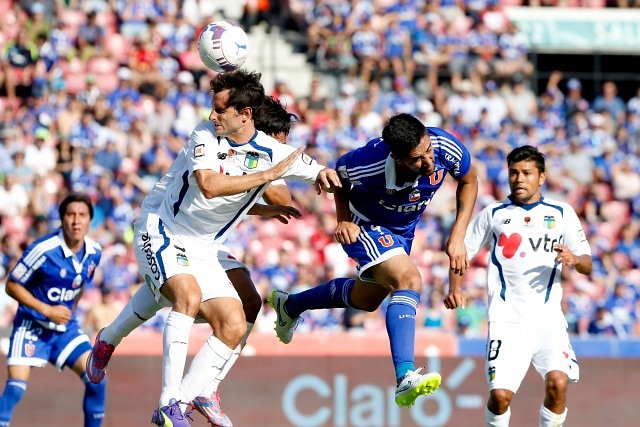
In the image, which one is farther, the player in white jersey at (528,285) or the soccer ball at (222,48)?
the player in white jersey at (528,285)

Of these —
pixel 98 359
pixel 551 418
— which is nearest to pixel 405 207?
pixel 551 418

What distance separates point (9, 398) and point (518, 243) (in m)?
5.05

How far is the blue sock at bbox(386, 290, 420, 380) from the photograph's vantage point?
9542 mm

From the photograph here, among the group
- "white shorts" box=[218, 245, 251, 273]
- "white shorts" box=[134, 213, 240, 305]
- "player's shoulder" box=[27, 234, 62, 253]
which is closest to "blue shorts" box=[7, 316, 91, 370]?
"player's shoulder" box=[27, 234, 62, 253]

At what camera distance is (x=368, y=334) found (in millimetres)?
16125

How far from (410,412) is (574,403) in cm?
216

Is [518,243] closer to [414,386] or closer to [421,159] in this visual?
[421,159]

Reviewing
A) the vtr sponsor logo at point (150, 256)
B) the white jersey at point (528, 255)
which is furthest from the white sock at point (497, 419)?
the vtr sponsor logo at point (150, 256)

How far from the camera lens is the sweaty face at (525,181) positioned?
1112cm

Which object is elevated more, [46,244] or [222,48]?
[222,48]

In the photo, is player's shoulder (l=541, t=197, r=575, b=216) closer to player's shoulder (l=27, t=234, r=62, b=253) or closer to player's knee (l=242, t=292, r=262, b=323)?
player's knee (l=242, t=292, r=262, b=323)

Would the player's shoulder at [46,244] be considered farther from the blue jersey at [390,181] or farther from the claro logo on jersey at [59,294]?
the blue jersey at [390,181]

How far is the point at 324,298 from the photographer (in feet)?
36.6

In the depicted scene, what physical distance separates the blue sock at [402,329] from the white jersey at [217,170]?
1180 millimetres
